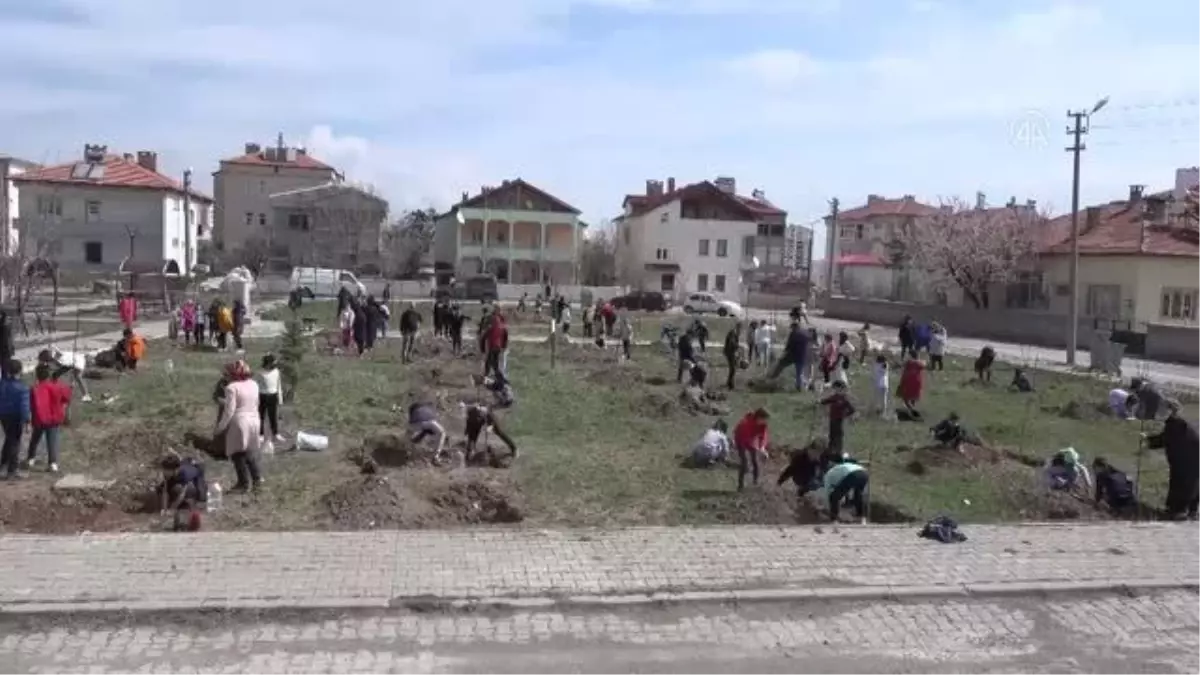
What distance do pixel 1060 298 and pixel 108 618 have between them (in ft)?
166

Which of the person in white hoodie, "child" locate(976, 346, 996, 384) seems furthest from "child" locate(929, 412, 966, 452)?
"child" locate(976, 346, 996, 384)

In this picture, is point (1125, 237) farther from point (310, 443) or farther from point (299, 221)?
point (299, 221)

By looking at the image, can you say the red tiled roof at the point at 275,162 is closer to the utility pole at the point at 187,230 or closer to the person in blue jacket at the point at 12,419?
the utility pole at the point at 187,230

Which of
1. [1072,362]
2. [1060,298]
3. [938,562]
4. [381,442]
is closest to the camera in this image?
A: [938,562]

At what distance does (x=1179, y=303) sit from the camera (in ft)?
149

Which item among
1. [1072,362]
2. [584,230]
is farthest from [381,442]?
[584,230]

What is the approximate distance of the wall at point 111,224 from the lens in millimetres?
63594

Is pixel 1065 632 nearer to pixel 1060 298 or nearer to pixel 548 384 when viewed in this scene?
pixel 548 384

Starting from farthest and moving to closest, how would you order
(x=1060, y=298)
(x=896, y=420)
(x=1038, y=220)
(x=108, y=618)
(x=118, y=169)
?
(x=118, y=169) → (x=1038, y=220) → (x=1060, y=298) → (x=896, y=420) → (x=108, y=618)

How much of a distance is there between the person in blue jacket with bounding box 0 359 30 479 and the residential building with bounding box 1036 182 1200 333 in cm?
3817

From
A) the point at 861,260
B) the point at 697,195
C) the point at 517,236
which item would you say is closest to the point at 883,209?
the point at 861,260

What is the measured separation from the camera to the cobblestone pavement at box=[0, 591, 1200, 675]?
22.7 feet

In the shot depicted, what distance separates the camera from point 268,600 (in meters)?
7.77

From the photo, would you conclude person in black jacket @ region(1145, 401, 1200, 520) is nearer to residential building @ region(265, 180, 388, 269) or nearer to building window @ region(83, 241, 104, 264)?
building window @ region(83, 241, 104, 264)
